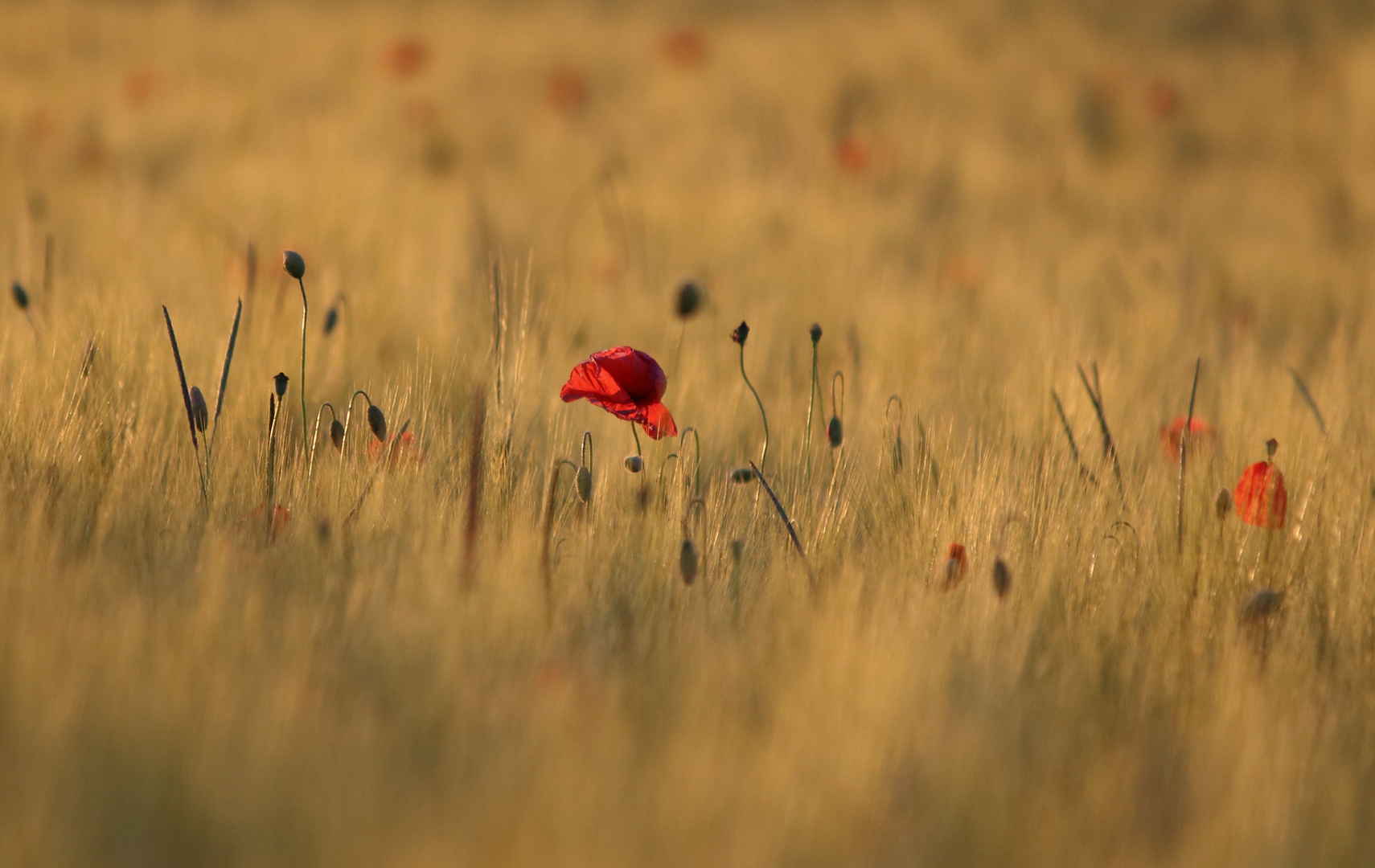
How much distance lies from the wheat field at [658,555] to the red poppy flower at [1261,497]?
0.05m

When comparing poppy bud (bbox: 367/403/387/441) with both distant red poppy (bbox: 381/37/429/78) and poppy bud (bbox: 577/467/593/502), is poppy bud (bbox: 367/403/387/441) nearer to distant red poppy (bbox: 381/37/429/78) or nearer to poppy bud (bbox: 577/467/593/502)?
poppy bud (bbox: 577/467/593/502)

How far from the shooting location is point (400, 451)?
49.8 inches

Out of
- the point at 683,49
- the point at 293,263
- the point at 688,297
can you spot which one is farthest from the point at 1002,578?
the point at 683,49

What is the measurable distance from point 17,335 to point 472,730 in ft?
3.62

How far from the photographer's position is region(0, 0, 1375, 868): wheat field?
2.42ft

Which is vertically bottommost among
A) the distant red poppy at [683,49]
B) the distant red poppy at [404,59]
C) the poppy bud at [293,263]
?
the poppy bud at [293,263]

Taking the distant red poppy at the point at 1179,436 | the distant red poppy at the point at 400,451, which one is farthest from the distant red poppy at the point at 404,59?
the distant red poppy at the point at 1179,436

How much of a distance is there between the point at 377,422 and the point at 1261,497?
3.26 feet

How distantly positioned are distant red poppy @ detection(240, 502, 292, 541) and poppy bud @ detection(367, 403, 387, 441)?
139mm

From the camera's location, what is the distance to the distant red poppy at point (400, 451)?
1240 mm

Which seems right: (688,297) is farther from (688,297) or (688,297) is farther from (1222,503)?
(1222,503)

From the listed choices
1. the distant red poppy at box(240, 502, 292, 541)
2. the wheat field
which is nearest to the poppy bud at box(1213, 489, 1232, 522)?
the wheat field

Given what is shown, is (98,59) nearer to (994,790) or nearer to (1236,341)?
(1236,341)

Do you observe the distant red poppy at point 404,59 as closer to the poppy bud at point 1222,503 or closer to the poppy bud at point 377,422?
the poppy bud at point 377,422
